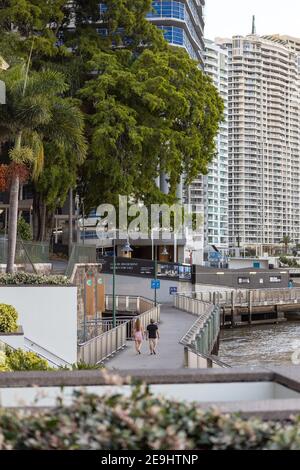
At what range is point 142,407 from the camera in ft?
17.3

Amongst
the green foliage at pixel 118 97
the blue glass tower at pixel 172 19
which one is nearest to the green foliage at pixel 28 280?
the green foliage at pixel 118 97

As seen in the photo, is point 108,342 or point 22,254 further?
point 22,254

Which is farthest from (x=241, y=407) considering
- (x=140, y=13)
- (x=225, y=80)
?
(x=225, y=80)

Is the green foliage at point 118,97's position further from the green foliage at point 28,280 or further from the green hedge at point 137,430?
the green hedge at point 137,430

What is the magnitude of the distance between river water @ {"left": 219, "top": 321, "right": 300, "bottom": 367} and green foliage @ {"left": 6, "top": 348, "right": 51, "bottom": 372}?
23.3 m

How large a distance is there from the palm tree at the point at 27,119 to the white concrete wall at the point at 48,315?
4.63m

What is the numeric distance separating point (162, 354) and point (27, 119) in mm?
9021

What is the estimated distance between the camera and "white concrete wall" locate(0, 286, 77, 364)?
77.2 feet

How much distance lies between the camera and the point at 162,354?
29078 mm

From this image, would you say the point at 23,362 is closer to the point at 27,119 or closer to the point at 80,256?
the point at 27,119

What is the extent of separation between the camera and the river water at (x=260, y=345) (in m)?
42.7

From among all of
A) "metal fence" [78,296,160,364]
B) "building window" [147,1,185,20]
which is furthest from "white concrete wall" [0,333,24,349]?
"building window" [147,1,185,20]

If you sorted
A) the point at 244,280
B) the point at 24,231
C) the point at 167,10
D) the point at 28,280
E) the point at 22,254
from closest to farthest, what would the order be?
the point at 28,280 → the point at 22,254 → the point at 24,231 → the point at 244,280 → the point at 167,10

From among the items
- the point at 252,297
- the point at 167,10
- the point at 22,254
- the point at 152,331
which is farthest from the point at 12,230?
the point at 167,10
